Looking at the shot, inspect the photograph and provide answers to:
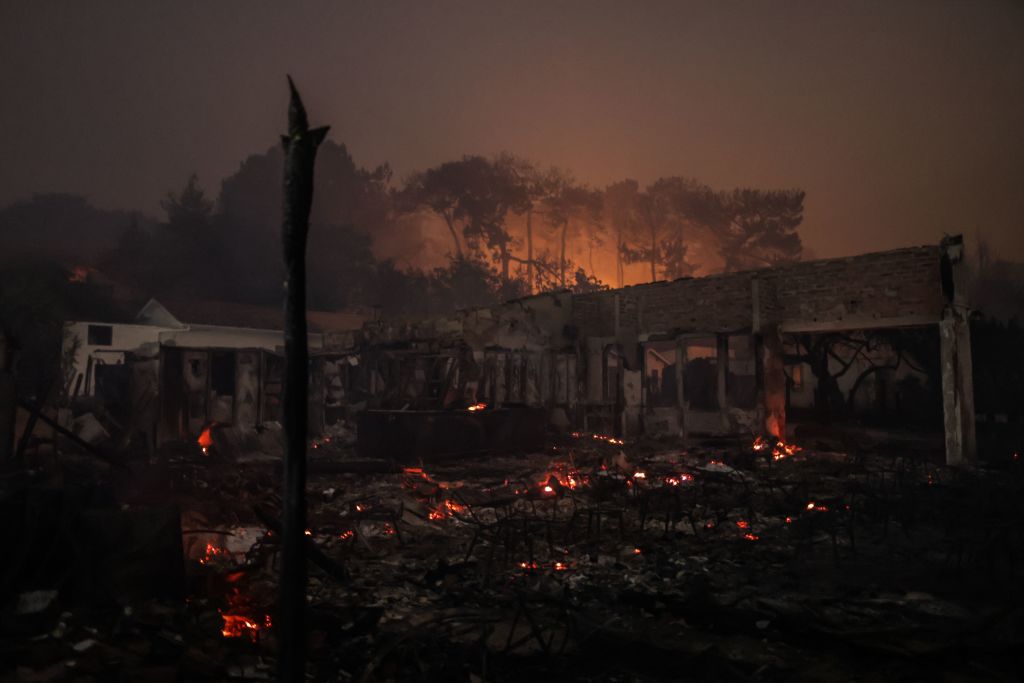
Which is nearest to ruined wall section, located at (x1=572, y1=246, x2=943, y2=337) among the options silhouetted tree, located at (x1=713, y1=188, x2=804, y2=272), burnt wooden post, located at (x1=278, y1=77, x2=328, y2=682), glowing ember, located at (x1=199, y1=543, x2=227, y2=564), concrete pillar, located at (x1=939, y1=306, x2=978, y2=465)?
concrete pillar, located at (x1=939, y1=306, x2=978, y2=465)

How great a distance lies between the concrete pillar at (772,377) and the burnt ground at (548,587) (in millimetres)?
6306

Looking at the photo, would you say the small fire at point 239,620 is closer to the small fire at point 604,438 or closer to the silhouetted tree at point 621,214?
the small fire at point 604,438

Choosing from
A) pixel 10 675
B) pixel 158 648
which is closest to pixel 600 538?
pixel 158 648

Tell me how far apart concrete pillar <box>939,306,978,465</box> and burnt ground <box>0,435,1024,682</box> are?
301 cm

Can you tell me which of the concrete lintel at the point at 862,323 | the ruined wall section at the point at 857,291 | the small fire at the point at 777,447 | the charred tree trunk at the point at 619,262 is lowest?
the small fire at the point at 777,447

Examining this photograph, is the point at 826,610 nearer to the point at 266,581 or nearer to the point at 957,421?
the point at 266,581

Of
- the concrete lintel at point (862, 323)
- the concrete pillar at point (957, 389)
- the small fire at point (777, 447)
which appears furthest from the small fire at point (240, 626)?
the concrete lintel at point (862, 323)

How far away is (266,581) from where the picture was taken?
589 cm

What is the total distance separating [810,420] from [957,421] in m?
6.84

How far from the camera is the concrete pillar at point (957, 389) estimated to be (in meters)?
13.7

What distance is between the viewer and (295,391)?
2516mm

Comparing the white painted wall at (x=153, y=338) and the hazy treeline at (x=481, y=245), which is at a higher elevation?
the hazy treeline at (x=481, y=245)

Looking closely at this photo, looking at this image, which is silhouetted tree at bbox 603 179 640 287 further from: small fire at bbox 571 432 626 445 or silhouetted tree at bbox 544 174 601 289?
small fire at bbox 571 432 626 445

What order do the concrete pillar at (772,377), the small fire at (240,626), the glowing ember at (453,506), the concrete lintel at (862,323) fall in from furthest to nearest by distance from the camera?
the concrete pillar at (772,377) → the concrete lintel at (862,323) → the glowing ember at (453,506) → the small fire at (240,626)
